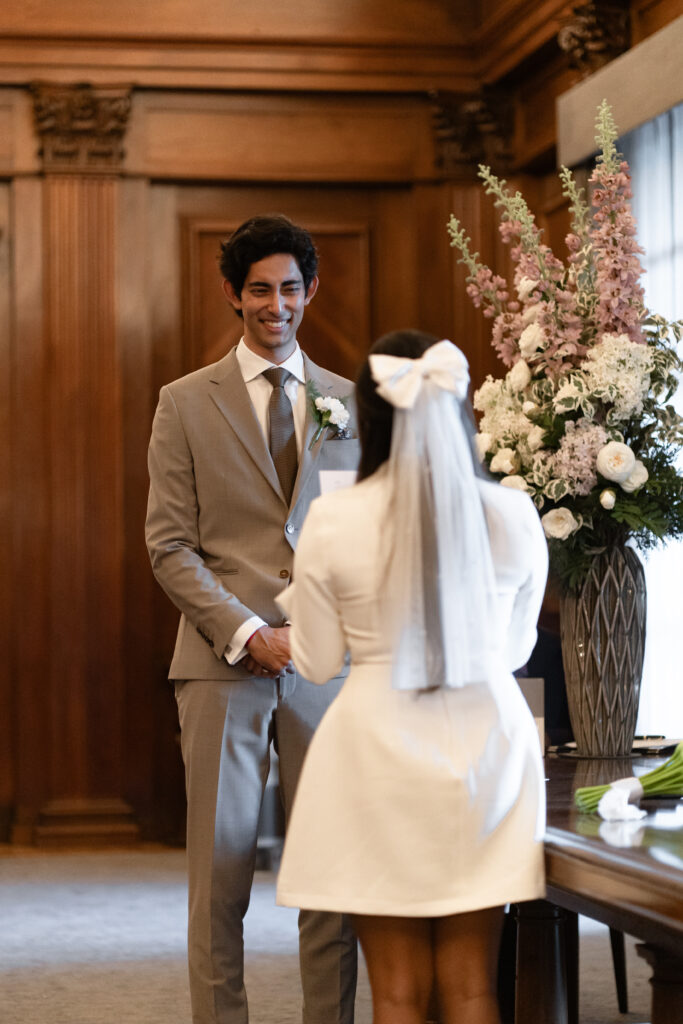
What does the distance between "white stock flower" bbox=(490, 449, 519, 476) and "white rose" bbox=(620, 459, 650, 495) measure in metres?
0.24

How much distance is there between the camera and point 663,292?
530 centimetres

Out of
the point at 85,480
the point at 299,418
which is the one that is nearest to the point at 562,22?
the point at 85,480

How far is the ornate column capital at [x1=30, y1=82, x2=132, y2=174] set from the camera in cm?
648

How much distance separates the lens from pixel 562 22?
578cm

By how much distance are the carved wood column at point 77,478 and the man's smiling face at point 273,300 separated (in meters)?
3.55

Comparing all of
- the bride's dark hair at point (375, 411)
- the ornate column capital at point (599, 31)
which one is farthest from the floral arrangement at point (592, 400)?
the ornate column capital at point (599, 31)

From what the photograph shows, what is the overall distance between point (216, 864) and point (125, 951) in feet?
6.21

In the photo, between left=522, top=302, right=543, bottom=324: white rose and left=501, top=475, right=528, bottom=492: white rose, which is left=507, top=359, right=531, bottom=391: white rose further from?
left=501, top=475, right=528, bottom=492: white rose

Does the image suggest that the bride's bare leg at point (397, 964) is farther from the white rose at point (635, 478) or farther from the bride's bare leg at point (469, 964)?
the white rose at point (635, 478)

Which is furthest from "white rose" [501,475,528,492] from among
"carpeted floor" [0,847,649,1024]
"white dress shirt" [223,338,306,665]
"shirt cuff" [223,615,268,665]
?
"carpeted floor" [0,847,649,1024]

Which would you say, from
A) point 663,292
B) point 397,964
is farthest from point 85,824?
point 397,964

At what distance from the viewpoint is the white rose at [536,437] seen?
9.61 ft

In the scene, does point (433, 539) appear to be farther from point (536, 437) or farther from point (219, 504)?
point (219, 504)

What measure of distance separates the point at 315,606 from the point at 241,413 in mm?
1097
